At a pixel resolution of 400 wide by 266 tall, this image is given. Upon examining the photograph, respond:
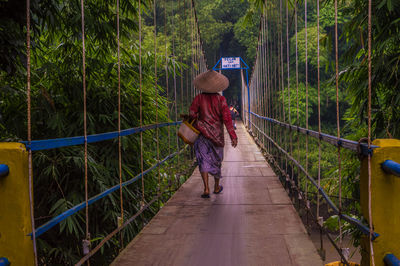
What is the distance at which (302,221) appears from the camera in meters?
2.80

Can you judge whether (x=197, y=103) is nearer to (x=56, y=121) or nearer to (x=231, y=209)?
(x=231, y=209)

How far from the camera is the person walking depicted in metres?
3.65

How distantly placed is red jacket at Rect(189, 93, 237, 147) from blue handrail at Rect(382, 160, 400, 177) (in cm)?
235

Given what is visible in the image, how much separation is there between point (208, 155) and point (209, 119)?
11.6 inches

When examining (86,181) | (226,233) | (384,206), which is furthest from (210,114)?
(384,206)

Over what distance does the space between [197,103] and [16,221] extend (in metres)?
2.51

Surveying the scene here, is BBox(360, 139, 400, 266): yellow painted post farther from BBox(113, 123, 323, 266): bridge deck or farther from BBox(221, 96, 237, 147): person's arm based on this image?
BBox(221, 96, 237, 147): person's arm

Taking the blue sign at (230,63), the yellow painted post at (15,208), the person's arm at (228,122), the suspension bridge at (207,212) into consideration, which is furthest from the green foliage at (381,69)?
the blue sign at (230,63)

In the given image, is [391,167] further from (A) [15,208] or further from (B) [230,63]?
(B) [230,63]

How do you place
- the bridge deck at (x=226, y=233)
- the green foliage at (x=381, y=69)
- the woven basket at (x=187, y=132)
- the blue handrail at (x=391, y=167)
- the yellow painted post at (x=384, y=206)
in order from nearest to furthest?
the blue handrail at (x=391, y=167) < the yellow painted post at (x=384, y=206) < the bridge deck at (x=226, y=233) < the green foliage at (x=381, y=69) < the woven basket at (x=187, y=132)

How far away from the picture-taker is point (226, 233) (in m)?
2.56

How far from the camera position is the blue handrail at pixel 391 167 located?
3.96 feet

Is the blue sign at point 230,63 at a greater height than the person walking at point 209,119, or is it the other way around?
the blue sign at point 230,63

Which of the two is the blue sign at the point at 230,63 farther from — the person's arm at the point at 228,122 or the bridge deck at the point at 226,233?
the person's arm at the point at 228,122
